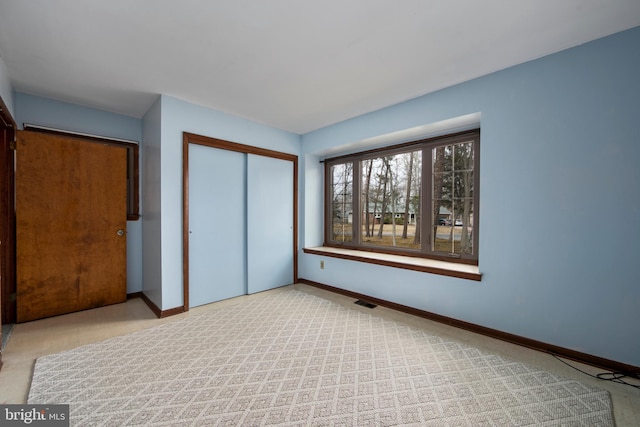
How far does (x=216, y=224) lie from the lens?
11.4 feet

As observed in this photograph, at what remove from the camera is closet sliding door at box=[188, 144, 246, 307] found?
10.7ft

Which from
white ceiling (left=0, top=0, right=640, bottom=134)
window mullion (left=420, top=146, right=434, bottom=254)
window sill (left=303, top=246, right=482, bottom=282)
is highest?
white ceiling (left=0, top=0, right=640, bottom=134)

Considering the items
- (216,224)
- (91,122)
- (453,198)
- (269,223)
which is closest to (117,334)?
(216,224)

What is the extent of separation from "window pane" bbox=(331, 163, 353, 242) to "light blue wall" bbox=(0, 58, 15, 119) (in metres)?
3.66

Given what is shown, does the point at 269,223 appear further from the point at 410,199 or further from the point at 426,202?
the point at 426,202

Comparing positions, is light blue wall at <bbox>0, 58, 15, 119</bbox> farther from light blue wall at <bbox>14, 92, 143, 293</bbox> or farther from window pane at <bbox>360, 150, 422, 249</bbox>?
window pane at <bbox>360, 150, 422, 249</bbox>

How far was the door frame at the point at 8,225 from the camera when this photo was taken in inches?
108

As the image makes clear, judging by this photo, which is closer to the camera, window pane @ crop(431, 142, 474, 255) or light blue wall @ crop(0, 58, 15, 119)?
light blue wall @ crop(0, 58, 15, 119)

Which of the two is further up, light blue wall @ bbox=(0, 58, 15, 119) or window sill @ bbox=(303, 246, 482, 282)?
light blue wall @ bbox=(0, 58, 15, 119)

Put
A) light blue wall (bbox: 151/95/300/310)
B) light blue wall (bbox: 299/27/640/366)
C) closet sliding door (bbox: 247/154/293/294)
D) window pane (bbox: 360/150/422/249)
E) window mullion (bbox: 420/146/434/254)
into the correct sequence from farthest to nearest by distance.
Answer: closet sliding door (bbox: 247/154/293/294)
window pane (bbox: 360/150/422/249)
window mullion (bbox: 420/146/434/254)
light blue wall (bbox: 151/95/300/310)
light blue wall (bbox: 299/27/640/366)

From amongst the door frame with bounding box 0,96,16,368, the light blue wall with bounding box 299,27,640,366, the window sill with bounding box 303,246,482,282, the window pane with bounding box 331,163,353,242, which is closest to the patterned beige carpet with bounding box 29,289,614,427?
the light blue wall with bounding box 299,27,640,366

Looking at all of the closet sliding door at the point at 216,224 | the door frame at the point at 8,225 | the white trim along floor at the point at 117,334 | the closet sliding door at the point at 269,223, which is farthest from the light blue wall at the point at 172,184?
the door frame at the point at 8,225

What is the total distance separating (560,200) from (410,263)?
1.43 metres

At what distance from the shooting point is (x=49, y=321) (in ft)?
9.36
